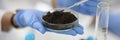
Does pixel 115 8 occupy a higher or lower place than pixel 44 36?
higher

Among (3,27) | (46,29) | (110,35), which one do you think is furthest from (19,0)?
(110,35)

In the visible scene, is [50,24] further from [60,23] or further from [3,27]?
[3,27]

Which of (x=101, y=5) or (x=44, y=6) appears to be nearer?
(x=101, y=5)

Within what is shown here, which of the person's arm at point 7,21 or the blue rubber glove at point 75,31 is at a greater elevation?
the person's arm at point 7,21

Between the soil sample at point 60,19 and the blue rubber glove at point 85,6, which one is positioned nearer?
the soil sample at point 60,19

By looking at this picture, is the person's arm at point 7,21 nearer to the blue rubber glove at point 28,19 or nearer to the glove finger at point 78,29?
the blue rubber glove at point 28,19

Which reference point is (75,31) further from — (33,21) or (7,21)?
(7,21)

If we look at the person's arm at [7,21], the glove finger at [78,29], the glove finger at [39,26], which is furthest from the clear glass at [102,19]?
the person's arm at [7,21]
